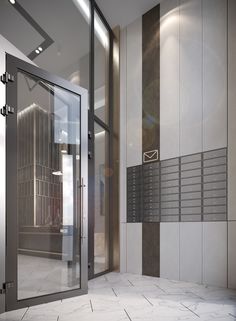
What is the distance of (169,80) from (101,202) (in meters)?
1.93

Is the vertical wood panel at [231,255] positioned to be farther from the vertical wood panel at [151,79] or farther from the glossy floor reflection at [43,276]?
the glossy floor reflection at [43,276]

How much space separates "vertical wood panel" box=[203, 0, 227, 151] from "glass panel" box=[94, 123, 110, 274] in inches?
61.3

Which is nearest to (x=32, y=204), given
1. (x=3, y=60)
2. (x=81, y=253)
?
(x=81, y=253)

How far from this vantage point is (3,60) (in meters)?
3.36

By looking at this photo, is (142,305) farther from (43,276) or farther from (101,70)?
(101,70)

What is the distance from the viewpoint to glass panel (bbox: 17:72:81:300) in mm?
3516

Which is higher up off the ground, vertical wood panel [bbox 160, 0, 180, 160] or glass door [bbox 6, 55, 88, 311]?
vertical wood panel [bbox 160, 0, 180, 160]

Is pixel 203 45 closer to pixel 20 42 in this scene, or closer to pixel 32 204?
pixel 20 42

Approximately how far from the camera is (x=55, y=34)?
14.1 ft

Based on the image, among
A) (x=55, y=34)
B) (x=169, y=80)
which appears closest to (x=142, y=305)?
(x=169, y=80)

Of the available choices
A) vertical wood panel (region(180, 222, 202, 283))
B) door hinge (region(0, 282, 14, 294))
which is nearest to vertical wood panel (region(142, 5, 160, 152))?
vertical wood panel (region(180, 222, 202, 283))

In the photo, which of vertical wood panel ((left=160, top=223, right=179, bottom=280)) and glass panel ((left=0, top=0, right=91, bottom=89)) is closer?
glass panel ((left=0, top=0, right=91, bottom=89))

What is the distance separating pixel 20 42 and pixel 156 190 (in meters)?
2.56

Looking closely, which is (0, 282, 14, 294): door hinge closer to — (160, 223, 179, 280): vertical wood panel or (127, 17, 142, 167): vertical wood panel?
(160, 223, 179, 280): vertical wood panel
